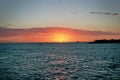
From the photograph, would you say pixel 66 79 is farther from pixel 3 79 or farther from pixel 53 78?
pixel 3 79

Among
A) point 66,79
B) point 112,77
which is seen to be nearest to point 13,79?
point 66,79

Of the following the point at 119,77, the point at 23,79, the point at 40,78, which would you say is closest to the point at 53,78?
the point at 40,78

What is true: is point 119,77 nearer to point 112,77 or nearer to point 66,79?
point 112,77

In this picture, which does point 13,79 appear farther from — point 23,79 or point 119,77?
point 119,77

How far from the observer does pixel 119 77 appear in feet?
129

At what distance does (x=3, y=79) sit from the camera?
127 feet

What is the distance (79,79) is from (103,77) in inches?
156

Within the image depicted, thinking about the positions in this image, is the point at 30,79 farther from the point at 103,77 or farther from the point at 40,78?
the point at 103,77

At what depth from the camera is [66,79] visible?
38.8m

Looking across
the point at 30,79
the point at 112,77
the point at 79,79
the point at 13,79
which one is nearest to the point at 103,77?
the point at 112,77

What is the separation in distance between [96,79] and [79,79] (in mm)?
2581

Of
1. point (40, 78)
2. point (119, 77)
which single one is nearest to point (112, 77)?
point (119, 77)

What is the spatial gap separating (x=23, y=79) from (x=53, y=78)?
15.3 feet

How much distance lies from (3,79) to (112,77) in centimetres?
1680
